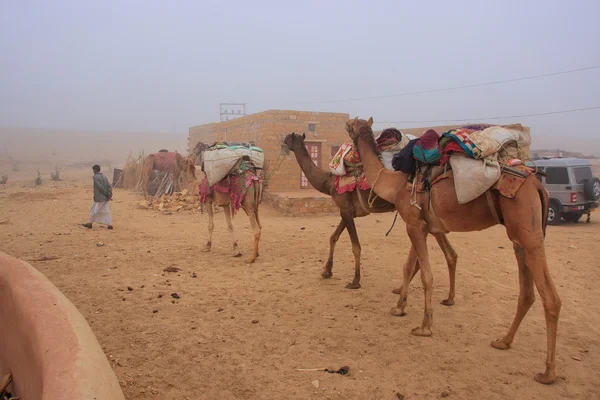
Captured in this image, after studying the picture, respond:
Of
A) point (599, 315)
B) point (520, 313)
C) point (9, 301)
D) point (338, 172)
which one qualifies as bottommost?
point (599, 315)

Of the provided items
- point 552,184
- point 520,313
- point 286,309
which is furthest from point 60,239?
point 552,184

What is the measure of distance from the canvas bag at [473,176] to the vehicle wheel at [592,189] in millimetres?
10901

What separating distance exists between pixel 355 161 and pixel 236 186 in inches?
109

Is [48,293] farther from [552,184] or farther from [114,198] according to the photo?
[114,198]

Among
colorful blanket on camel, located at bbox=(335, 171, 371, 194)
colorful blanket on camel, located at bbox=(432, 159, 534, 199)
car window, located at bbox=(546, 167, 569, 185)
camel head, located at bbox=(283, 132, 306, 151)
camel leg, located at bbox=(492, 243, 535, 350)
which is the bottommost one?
camel leg, located at bbox=(492, 243, 535, 350)

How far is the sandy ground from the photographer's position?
3846 millimetres

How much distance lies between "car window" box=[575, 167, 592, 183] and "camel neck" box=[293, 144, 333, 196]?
956cm

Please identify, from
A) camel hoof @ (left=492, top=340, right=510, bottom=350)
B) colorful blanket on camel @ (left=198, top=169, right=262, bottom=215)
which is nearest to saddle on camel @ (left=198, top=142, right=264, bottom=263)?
colorful blanket on camel @ (left=198, top=169, right=262, bottom=215)

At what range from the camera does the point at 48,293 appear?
3324 millimetres

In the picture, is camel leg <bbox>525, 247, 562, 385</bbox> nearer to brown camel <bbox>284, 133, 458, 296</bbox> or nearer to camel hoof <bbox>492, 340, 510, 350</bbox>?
camel hoof <bbox>492, 340, 510, 350</bbox>

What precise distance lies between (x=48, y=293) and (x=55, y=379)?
1360 mm

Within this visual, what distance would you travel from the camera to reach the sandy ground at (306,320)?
12.6 ft

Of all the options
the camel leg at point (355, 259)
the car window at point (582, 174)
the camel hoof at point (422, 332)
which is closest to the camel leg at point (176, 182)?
the camel leg at point (355, 259)

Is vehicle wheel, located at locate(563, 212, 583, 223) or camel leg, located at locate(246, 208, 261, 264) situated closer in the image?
camel leg, located at locate(246, 208, 261, 264)
